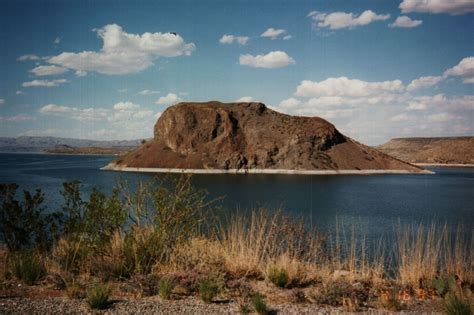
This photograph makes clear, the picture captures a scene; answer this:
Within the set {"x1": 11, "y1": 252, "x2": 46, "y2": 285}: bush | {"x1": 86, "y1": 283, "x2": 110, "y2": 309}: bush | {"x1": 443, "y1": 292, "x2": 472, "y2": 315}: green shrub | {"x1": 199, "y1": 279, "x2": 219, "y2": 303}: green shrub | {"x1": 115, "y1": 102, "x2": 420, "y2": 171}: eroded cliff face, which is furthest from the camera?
{"x1": 115, "y1": 102, "x2": 420, "y2": 171}: eroded cliff face

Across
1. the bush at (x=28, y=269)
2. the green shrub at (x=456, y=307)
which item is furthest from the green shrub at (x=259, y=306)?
the bush at (x=28, y=269)

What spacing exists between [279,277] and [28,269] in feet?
17.4

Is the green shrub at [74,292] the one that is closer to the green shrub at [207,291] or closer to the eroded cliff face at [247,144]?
the green shrub at [207,291]

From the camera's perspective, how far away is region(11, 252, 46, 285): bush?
8305mm

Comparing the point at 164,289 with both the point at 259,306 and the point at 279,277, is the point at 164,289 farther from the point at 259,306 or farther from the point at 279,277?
the point at 279,277

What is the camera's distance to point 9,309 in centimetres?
663

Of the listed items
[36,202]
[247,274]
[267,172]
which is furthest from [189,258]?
[267,172]

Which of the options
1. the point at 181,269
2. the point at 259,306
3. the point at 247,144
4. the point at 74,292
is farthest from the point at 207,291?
the point at 247,144

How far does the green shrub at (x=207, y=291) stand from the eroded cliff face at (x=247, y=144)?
96538 millimetres

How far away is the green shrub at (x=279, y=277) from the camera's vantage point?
832cm

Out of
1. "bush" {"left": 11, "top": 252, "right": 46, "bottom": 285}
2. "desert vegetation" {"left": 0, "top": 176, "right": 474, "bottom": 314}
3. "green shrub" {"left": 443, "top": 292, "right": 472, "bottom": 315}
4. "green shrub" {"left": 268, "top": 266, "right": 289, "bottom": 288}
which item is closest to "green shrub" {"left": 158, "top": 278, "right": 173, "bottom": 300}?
"desert vegetation" {"left": 0, "top": 176, "right": 474, "bottom": 314}

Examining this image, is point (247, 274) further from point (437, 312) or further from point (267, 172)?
point (267, 172)

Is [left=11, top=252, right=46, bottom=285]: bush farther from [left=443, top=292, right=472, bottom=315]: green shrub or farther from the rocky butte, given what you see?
the rocky butte

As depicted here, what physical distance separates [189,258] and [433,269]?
5.56 metres
